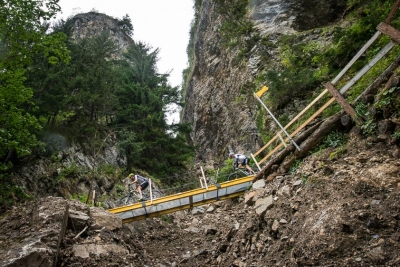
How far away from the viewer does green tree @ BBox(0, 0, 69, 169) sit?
8148 mm

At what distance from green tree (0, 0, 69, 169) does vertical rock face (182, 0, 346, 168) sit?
12100mm

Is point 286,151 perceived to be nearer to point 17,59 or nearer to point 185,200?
point 185,200

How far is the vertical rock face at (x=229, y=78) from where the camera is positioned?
1925cm

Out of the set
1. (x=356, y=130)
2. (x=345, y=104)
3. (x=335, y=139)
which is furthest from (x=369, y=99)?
(x=335, y=139)

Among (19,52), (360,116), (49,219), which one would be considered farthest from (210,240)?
(19,52)

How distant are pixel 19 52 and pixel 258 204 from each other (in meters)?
8.52

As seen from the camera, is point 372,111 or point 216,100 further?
point 216,100

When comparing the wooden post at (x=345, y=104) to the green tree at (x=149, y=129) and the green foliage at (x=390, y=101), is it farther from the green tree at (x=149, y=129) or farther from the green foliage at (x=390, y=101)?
the green tree at (x=149, y=129)

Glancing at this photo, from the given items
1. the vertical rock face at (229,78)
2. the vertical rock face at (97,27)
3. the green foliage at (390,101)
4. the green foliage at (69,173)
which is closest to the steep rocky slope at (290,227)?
the green foliage at (390,101)

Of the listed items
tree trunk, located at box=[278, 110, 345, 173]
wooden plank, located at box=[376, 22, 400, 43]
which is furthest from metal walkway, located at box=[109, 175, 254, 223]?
wooden plank, located at box=[376, 22, 400, 43]

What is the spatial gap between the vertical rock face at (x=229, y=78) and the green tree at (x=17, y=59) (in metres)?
12.1

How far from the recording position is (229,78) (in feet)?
81.0

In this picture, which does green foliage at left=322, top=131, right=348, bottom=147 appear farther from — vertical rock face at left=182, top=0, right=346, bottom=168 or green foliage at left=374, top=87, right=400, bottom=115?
vertical rock face at left=182, top=0, right=346, bottom=168

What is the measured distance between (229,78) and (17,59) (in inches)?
711
